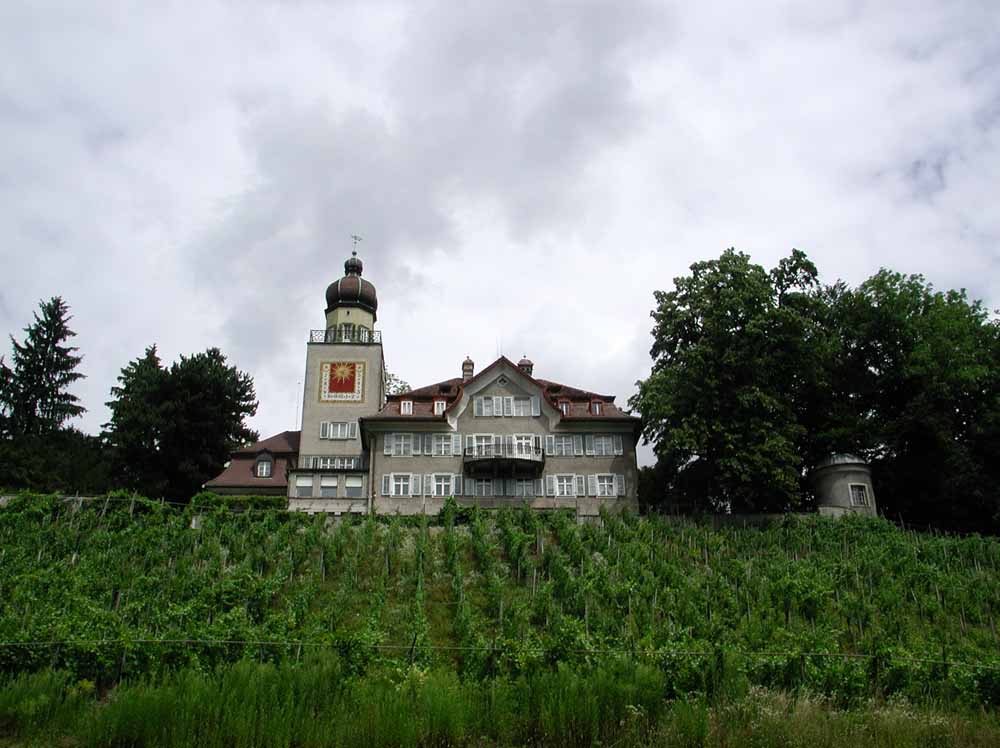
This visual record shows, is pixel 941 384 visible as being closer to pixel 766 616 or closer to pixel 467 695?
pixel 766 616

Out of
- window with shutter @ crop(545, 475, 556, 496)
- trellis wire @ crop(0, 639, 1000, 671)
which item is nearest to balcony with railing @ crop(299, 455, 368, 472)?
window with shutter @ crop(545, 475, 556, 496)

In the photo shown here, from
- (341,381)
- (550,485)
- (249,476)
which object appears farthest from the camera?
(341,381)

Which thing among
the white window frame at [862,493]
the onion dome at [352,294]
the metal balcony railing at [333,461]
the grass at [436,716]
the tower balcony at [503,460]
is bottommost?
the grass at [436,716]

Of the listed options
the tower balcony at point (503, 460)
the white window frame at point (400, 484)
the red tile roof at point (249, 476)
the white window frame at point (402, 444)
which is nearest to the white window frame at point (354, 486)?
the white window frame at point (400, 484)

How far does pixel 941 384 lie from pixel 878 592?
15.5 m

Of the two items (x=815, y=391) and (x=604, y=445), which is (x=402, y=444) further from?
(x=815, y=391)

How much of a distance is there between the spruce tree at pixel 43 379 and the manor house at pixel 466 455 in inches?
465

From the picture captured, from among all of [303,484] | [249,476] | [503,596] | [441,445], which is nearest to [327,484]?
[303,484]

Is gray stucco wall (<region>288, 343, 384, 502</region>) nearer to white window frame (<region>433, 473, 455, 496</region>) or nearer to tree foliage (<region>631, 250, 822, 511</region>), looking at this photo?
white window frame (<region>433, 473, 455, 496</region>)

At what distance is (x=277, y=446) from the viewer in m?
48.2

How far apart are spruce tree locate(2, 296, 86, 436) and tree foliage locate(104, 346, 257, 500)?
10.1 feet

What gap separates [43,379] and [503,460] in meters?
27.9

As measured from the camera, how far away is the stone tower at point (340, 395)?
43188 mm

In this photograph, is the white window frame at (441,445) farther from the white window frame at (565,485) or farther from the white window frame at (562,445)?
the white window frame at (565,485)
